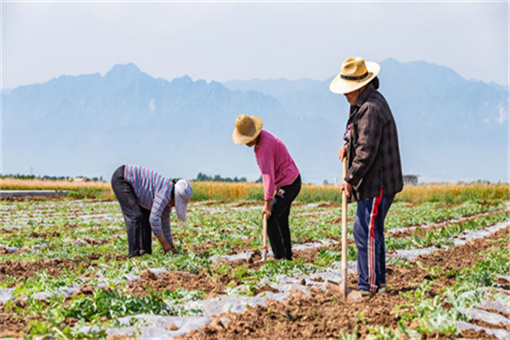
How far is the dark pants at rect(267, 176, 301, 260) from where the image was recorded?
6516 millimetres

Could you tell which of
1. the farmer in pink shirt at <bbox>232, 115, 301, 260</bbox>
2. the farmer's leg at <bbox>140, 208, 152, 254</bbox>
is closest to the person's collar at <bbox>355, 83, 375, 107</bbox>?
the farmer in pink shirt at <bbox>232, 115, 301, 260</bbox>

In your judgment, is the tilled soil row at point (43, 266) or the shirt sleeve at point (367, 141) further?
the tilled soil row at point (43, 266)

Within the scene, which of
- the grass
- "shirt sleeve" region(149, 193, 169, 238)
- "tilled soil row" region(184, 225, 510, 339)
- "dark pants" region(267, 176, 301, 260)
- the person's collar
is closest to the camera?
"tilled soil row" region(184, 225, 510, 339)

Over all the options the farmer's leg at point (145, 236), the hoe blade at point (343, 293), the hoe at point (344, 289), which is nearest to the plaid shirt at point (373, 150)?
the hoe at point (344, 289)

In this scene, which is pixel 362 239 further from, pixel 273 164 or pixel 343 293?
pixel 273 164

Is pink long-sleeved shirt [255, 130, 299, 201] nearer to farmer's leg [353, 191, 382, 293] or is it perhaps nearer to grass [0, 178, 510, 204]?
farmer's leg [353, 191, 382, 293]

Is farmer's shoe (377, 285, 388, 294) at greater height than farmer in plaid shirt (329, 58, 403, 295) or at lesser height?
lesser

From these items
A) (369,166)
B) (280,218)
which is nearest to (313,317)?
(369,166)

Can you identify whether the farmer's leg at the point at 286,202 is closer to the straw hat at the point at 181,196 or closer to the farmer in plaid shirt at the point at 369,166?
the straw hat at the point at 181,196

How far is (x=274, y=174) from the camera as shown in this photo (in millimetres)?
6477

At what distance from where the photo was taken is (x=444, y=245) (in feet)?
30.0

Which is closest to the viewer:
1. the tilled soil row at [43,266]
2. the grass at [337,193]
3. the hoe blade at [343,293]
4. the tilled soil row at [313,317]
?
the tilled soil row at [313,317]

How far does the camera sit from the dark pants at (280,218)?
Result: 6516 mm

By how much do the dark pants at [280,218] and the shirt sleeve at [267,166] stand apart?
17cm
